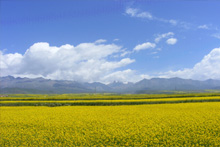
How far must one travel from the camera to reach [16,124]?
56.6 feet

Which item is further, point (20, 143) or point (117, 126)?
point (117, 126)

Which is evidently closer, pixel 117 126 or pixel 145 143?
pixel 145 143

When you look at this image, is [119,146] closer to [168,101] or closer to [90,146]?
[90,146]

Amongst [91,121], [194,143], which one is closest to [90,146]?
[91,121]

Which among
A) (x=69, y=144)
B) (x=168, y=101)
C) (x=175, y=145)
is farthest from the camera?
(x=168, y=101)

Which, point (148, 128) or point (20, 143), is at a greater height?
point (148, 128)

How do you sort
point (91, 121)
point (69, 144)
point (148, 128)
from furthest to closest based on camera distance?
point (91, 121)
point (148, 128)
point (69, 144)

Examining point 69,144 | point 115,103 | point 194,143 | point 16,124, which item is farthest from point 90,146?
point 115,103

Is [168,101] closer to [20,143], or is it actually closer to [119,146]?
[119,146]

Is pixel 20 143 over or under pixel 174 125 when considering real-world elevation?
under

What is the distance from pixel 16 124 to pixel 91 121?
27.2 feet

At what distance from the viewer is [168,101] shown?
35.0m

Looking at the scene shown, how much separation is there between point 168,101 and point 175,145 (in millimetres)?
25033

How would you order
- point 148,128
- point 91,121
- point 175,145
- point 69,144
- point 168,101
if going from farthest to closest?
point 168,101 → point 91,121 → point 148,128 → point 69,144 → point 175,145
